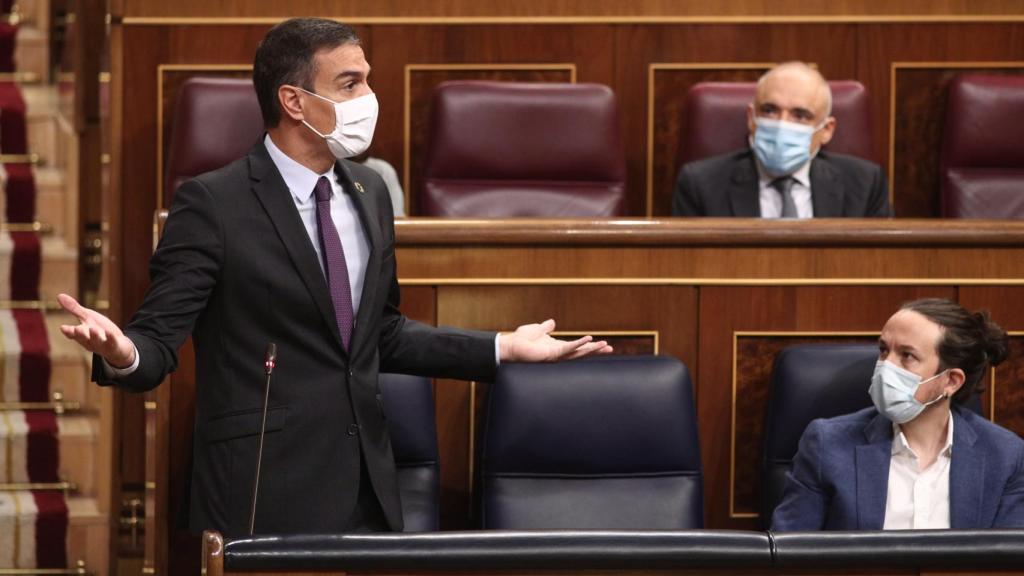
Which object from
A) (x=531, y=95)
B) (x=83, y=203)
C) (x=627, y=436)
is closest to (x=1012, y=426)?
(x=627, y=436)

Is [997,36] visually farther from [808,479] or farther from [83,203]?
[83,203]

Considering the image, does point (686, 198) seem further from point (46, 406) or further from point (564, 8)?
point (46, 406)

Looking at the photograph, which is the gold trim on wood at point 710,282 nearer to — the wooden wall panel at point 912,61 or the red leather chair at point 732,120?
the red leather chair at point 732,120

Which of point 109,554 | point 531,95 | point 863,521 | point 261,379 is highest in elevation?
point 531,95

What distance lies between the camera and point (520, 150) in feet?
5.22

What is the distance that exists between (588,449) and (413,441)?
13 centimetres

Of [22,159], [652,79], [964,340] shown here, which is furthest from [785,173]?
[22,159]

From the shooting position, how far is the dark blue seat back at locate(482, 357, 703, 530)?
3.60 feet

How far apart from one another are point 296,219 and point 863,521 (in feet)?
1.54

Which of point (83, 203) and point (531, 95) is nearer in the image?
point (531, 95)

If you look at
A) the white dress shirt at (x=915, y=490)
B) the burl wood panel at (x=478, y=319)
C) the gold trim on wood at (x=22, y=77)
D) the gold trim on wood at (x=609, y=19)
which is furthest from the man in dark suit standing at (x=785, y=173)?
the gold trim on wood at (x=22, y=77)

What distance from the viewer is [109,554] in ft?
4.63

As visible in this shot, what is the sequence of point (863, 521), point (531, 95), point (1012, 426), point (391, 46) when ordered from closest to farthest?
point (863, 521) → point (1012, 426) → point (531, 95) → point (391, 46)

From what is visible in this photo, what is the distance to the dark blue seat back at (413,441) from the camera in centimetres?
108
